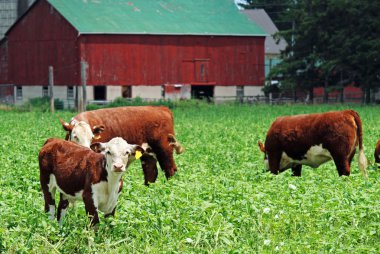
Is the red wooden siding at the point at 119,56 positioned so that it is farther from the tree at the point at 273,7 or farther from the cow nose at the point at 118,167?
the cow nose at the point at 118,167

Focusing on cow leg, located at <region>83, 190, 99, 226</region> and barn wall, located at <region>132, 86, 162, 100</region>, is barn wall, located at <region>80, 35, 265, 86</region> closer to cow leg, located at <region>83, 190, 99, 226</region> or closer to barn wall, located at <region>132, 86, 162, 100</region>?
barn wall, located at <region>132, 86, 162, 100</region>

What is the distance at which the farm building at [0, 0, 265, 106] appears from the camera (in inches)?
2069

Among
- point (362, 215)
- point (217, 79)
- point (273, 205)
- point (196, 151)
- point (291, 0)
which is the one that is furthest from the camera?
point (291, 0)

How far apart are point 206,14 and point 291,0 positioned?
2715cm

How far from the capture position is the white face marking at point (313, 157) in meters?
15.5

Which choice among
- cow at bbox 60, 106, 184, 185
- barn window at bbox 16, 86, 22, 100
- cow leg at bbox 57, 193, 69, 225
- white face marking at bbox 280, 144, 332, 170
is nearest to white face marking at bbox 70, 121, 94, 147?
cow at bbox 60, 106, 184, 185

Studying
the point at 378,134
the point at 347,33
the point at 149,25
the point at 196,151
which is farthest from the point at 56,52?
the point at 196,151

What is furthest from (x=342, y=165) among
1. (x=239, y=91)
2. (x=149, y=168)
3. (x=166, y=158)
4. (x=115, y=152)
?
(x=239, y=91)

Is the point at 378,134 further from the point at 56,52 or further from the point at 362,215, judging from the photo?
the point at 56,52

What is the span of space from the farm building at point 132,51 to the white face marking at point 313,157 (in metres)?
36.3

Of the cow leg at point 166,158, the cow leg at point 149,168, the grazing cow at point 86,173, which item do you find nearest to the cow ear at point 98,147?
A: the grazing cow at point 86,173

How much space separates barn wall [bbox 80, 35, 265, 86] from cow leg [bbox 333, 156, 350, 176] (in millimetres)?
37836

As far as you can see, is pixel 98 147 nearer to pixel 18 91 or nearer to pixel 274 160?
pixel 274 160

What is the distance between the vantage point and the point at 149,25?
5459 centimetres
